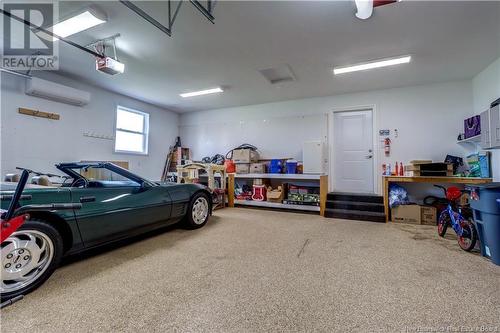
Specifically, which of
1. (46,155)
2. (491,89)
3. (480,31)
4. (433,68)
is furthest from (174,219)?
(491,89)

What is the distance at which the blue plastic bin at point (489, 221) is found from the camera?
2.29 m

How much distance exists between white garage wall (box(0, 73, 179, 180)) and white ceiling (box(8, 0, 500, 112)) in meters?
0.59

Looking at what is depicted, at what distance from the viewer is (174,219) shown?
10.4ft

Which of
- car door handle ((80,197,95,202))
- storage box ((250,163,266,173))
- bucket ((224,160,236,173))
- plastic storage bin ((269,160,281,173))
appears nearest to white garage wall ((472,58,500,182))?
plastic storage bin ((269,160,281,173))

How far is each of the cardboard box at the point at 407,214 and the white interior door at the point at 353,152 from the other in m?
0.96

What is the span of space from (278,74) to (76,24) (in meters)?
3.24

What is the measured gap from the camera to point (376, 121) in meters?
5.12

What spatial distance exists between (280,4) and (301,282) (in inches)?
113

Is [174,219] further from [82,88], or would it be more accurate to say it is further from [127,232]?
[82,88]

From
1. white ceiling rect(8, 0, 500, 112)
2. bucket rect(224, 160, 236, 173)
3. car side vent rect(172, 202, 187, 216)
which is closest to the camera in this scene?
white ceiling rect(8, 0, 500, 112)

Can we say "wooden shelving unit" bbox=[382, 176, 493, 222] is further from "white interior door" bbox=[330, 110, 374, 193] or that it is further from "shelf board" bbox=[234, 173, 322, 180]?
"shelf board" bbox=[234, 173, 322, 180]

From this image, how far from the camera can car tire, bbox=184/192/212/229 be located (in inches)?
136

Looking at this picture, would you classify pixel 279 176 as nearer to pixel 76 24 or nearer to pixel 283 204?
pixel 283 204

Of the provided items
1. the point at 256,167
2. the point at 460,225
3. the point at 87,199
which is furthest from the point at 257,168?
the point at 87,199
